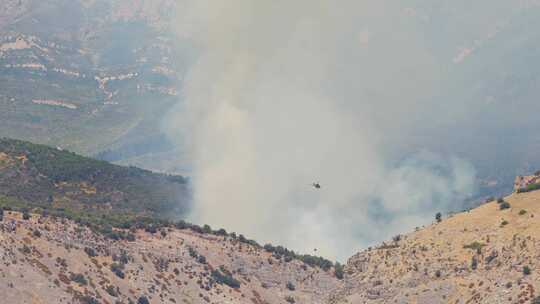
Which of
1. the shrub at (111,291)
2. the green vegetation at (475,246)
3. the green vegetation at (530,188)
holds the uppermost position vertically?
the green vegetation at (530,188)

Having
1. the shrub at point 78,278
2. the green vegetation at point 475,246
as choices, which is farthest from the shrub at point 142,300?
the green vegetation at point 475,246

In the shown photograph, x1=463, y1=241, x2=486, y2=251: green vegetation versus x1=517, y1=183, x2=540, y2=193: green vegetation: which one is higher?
x1=517, y1=183, x2=540, y2=193: green vegetation

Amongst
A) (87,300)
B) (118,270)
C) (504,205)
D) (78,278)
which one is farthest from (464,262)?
(78,278)

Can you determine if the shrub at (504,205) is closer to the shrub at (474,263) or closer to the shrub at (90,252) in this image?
the shrub at (474,263)

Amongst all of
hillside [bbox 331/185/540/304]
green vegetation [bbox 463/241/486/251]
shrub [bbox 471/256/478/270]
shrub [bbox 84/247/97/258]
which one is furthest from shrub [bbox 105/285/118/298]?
shrub [bbox 471/256/478/270]

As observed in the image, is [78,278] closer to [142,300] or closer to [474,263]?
[142,300]

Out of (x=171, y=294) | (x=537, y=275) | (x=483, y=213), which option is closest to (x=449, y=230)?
(x=483, y=213)

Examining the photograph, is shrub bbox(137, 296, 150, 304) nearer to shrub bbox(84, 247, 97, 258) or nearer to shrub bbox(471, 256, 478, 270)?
shrub bbox(84, 247, 97, 258)

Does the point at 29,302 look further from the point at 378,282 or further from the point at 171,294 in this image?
the point at 378,282
